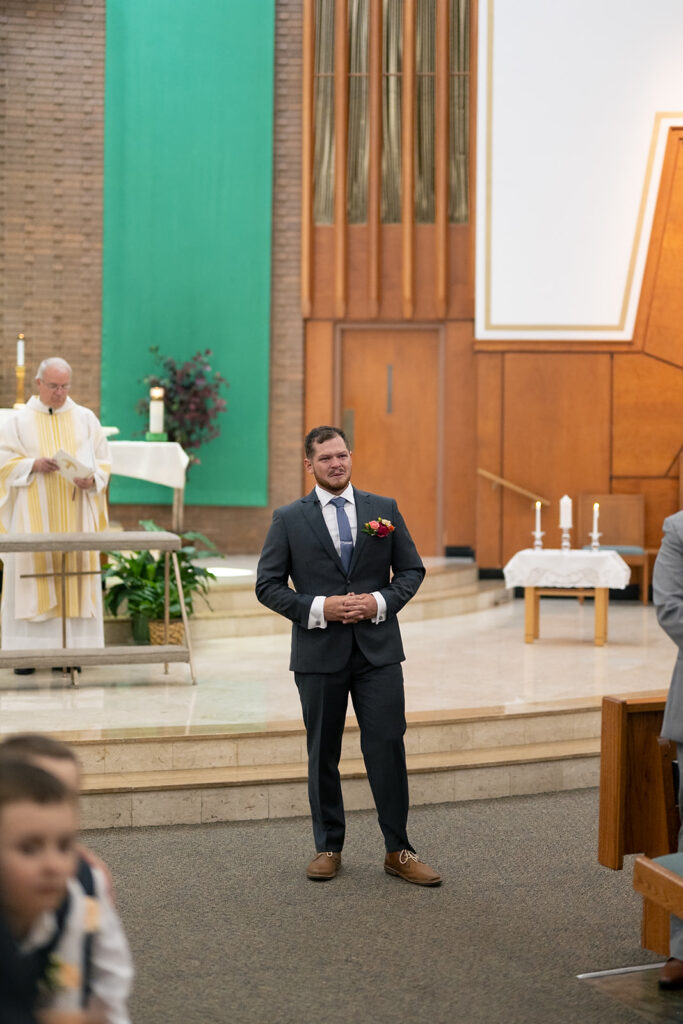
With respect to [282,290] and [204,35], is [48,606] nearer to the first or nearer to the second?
[282,290]

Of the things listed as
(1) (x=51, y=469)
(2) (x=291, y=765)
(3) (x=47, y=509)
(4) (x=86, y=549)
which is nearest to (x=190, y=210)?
(3) (x=47, y=509)

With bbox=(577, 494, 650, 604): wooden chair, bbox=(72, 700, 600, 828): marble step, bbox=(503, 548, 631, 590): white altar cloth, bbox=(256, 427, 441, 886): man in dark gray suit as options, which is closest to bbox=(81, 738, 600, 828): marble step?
bbox=(72, 700, 600, 828): marble step

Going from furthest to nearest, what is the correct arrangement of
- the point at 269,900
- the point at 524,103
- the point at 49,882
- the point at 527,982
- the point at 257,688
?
the point at 524,103
the point at 257,688
the point at 269,900
the point at 527,982
the point at 49,882

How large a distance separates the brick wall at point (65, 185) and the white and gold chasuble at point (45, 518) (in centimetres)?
475

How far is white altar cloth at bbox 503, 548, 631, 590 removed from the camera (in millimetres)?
7902

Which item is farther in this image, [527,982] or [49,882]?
[527,982]

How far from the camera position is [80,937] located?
161 cm

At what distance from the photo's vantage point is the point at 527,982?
312cm

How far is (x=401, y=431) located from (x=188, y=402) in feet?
7.18

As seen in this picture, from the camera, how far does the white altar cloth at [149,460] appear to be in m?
8.47

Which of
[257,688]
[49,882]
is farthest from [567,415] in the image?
[49,882]

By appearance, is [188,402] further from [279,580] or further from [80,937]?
[80,937]

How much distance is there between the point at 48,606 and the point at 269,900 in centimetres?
296

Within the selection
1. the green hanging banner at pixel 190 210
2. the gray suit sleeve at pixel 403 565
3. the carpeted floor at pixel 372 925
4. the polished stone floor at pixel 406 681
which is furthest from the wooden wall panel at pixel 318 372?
the gray suit sleeve at pixel 403 565
